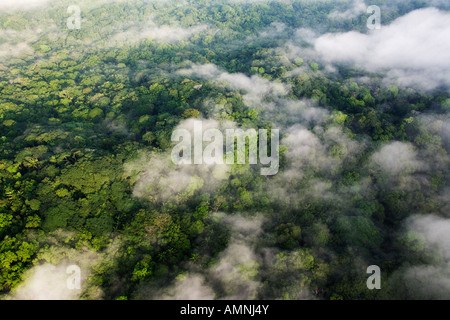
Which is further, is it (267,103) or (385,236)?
(267,103)

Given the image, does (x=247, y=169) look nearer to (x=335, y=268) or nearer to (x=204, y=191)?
(x=204, y=191)

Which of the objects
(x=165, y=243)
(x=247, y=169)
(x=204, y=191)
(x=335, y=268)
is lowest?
(x=335, y=268)

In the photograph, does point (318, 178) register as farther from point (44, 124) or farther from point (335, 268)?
point (44, 124)

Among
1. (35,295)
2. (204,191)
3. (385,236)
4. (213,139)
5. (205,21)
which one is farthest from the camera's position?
(205,21)

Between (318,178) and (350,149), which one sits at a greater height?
(350,149)

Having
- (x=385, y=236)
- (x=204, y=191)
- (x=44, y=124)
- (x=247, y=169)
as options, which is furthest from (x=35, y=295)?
(x=385, y=236)

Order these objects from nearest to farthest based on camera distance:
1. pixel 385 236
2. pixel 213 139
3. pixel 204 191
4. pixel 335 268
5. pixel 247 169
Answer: pixel 335 268
pixel 385 236
pixel 204 191
pixel 247 169
pixel 213 139
